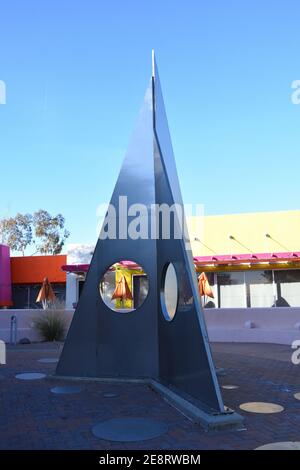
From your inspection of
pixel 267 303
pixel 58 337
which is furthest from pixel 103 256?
pixel 267 303

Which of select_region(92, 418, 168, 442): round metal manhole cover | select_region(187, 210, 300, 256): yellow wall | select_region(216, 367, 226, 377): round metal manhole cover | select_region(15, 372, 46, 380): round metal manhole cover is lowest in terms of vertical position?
select_region(216, 367, 226, 377): round metal manhole cover

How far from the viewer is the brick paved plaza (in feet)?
14.6

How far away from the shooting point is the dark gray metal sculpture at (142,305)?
7.35 meters

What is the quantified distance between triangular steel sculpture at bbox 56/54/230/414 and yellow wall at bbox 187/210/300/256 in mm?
13541

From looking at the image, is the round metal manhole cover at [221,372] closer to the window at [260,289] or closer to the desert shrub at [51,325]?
the desert shrub at [51,325]

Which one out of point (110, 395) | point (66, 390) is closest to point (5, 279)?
point (66, 390)

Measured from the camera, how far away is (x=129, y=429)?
193 inches

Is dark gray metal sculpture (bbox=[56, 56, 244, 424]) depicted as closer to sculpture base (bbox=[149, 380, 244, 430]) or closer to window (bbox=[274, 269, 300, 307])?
sculpture base (bbox=[149, 380, 244, 430])

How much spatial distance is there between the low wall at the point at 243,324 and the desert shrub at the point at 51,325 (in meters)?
0.25

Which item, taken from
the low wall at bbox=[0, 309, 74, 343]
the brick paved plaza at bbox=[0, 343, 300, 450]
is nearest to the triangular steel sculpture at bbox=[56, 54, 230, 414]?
the brick paved plaza at bbox=[0, 343, 300, 450]

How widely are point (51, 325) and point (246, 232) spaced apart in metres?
10.7

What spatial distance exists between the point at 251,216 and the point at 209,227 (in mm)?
2068

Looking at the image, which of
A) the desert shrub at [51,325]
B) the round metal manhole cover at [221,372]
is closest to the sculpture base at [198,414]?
the round metal manhole cover at [221,372]
